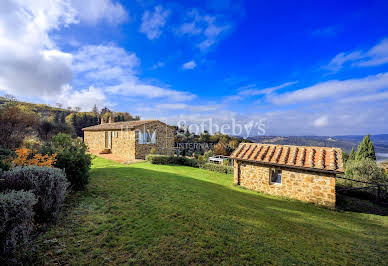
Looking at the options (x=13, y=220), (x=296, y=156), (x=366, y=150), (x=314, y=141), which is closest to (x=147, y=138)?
(x=296, y=156)

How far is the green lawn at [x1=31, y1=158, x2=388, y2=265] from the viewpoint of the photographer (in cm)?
292

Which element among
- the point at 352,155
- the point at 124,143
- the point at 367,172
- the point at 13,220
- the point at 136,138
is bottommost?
the point at 367,172

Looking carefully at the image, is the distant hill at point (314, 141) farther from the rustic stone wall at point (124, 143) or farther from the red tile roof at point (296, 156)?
the rustic stone wall at point (124, 143)

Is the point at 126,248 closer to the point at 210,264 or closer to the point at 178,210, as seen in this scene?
the point at 210,264

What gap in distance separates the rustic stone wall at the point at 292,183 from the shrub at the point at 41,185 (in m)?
8.87

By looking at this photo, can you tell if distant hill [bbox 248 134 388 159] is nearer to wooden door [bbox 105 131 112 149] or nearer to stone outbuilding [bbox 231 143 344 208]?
stone outbuilding [bbox 231 143 344 208]

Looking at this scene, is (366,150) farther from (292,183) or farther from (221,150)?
(221,150)

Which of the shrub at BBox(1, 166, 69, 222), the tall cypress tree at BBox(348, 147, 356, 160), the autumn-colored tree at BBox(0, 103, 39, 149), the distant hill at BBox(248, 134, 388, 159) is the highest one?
the autumn-colored tree at BBox(0, 103, 39, 149)

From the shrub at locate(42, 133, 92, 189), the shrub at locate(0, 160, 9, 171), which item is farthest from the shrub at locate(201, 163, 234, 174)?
the shrub at locate(0, 160, 9, 171)

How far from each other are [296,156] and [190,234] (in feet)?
25.8

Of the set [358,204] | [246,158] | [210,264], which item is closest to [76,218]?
[210,264]

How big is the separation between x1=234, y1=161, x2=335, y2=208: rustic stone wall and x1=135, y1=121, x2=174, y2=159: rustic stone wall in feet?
37.8

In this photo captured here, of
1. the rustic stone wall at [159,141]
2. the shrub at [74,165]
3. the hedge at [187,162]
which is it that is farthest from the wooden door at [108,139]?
the shrub at [74,165]

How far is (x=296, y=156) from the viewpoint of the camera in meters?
8.74
